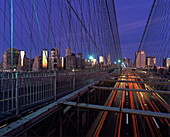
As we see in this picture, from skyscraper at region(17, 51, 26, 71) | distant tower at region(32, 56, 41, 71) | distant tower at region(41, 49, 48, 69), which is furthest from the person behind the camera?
distant tower at region(32, 56, 41, 71)

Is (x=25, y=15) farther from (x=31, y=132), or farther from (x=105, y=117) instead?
(x=105, y=117)

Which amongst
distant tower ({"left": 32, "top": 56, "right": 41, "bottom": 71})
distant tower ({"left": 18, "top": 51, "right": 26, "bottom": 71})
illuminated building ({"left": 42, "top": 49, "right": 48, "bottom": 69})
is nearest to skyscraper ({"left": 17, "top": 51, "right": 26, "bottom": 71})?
distant tower ({"left": 18, "top": 51, "right": 26, "bottom": 71})

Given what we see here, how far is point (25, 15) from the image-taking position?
713cm

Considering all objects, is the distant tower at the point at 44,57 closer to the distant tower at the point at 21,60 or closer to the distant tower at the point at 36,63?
the distant tower at the point at 36,63

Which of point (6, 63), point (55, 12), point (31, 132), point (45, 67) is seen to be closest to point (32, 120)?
point (31, 132)

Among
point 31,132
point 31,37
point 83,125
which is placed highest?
point 31,37

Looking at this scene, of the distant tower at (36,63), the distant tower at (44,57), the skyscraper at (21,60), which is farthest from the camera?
the distant tower at (36,63)

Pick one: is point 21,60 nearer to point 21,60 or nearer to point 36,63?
point 21,60

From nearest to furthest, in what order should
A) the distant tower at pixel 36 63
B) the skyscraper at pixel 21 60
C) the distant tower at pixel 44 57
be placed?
the skyscraper at pixel 21 60
the distant tower at pixel 44 57
the distant tower at pixel 36 63

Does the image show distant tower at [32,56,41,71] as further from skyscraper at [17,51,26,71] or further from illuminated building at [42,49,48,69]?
skyscraper at [17,51,26,71]

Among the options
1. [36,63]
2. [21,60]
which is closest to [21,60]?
[21,60]

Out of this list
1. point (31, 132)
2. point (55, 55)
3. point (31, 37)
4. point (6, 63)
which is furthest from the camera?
point (55, 55)

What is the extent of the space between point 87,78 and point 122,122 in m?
7.74

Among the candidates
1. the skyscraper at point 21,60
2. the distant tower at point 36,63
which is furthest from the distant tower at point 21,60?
the distant tower at point 36,63
